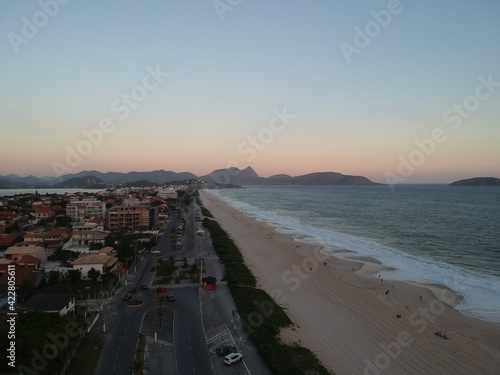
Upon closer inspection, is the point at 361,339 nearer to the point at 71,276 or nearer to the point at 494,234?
the point at 71,276

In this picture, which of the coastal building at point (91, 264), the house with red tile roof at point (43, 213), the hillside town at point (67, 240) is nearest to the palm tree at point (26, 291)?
the hillside town at point (67, 240)

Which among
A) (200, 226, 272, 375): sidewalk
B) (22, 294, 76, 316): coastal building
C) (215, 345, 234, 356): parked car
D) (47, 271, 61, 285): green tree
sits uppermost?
(22, 294, 76, 316): coastal building

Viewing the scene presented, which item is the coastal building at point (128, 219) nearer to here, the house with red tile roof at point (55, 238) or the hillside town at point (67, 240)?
the hillside town at point (67, 240)

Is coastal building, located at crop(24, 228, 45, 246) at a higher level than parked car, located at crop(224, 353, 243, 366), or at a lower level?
higher

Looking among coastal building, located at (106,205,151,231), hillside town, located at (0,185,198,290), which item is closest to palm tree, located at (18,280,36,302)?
hillside town, located at (0,185,198,290)

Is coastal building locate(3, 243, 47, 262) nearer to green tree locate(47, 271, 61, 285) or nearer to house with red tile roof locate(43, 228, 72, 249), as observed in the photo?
green tree locate(47, 271, 61, 285)
